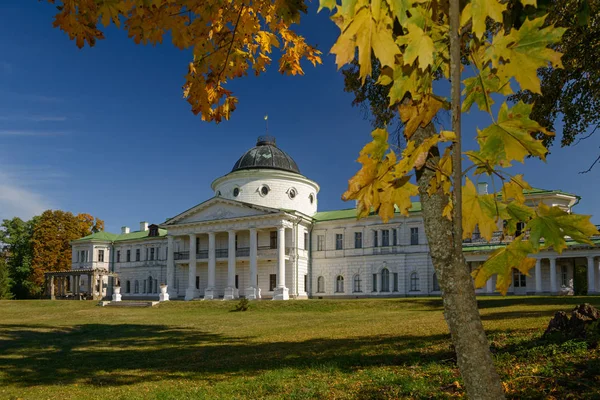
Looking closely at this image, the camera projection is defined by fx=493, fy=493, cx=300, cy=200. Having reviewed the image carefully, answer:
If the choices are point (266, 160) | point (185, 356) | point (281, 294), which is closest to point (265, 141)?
point (266, 160)

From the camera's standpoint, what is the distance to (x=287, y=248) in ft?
158

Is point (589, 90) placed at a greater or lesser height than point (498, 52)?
greater

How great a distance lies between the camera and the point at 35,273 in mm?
60750

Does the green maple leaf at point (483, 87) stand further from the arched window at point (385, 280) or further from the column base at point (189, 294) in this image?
the column base at point (189, 294)

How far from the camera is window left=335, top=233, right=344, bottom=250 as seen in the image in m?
49.6

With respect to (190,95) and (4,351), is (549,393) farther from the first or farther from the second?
(4,351)

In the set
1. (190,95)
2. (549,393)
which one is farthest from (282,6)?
(549,393)

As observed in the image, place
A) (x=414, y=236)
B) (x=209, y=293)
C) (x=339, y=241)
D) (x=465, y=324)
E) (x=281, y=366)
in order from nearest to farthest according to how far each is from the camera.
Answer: (x=465, y=324) → (x=281, y=366) → (x=414, y=236) → (x=209, y=293) → (x=339, y=241)

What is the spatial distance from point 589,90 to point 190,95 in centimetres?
967

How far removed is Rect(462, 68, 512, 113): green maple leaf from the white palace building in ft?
137

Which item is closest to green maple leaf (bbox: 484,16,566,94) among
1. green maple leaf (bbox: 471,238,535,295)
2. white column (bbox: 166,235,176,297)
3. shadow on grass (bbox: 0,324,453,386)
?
green maple leaf (bbox: 471,238,535,295)

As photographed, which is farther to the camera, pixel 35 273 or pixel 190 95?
pixel 35 273

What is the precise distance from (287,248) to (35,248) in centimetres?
3481

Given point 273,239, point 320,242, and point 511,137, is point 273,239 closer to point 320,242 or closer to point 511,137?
point 320,242
